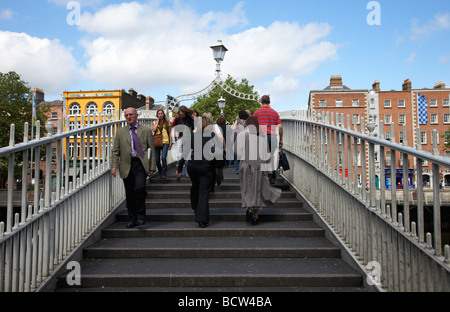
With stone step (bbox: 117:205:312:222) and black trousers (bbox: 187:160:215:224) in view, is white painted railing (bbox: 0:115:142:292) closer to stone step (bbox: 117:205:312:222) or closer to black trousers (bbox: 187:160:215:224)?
stone step (bbox: 117:205:312:222)

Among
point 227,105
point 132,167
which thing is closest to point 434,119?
point 227,105

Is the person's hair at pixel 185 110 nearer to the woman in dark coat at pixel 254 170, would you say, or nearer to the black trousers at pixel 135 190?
the woman in dark coat at pixel 254 170

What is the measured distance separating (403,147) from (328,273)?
1.61 m

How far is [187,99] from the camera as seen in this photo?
17.1 meters

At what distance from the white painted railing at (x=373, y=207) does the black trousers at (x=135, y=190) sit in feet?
8.70

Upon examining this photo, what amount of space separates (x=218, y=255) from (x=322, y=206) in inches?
76.0

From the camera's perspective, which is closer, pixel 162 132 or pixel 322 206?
pixel 322 206

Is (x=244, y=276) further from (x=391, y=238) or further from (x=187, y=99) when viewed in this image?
(x=187, y=99)

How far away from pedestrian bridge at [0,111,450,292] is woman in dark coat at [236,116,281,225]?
819 mm

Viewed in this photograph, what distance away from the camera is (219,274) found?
4.05m

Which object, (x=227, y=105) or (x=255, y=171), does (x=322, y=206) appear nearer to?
(x=255, y=171)

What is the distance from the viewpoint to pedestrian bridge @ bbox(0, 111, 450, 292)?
10.6 ft

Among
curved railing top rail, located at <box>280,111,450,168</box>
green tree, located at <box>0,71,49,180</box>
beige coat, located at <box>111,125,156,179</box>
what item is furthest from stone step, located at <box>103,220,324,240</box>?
green tree, located at <box>0,71,49,180</box>
